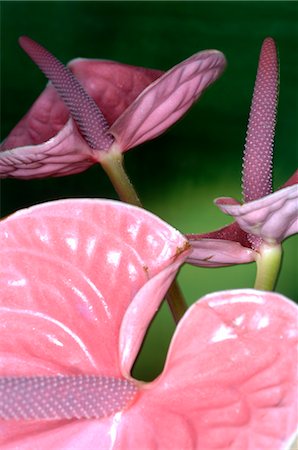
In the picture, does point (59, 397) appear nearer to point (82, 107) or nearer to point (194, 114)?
point (82, 107)

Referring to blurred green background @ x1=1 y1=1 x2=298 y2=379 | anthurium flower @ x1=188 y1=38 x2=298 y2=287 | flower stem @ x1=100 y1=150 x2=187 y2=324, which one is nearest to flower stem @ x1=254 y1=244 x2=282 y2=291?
anthurium flower @ x1=188 y1=38 x2=298 y2=287

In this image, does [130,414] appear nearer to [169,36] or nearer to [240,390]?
[240,390]

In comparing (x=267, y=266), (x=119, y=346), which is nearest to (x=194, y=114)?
(x=267, y=266)

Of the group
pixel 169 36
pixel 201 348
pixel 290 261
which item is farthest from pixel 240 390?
pixel 169 36

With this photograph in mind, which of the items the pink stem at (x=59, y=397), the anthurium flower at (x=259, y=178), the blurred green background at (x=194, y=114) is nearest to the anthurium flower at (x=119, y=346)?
the pink stem at (x=59, y=397)

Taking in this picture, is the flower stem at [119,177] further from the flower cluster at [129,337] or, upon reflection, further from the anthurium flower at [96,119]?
the flower cluster at [129,337]
